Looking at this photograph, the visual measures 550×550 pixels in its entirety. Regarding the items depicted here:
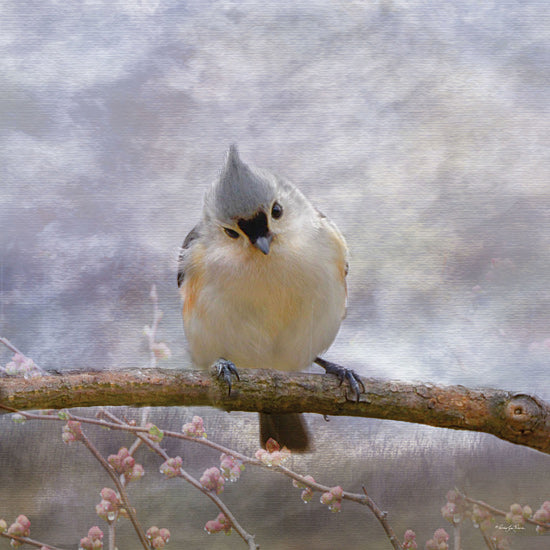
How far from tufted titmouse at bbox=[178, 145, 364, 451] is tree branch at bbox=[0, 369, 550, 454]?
0.22ft

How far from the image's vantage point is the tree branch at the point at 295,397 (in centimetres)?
115

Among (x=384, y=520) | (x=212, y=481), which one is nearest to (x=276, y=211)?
(x=212, y=481)

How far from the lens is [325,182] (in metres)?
1.41

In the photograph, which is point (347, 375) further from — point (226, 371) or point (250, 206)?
point (250, 206)

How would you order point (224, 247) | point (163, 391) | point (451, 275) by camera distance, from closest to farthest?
point (163, 391), point (224, 247), point (451, 275)

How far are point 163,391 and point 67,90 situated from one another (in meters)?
0.72

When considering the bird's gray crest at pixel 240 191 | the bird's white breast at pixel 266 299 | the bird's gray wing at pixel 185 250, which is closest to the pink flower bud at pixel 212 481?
the bird's white breast at pixel 266 299

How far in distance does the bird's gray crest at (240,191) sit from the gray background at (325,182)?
0.12m

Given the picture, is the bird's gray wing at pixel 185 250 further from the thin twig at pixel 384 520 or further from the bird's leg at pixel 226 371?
the thin twig at pixel 384 520

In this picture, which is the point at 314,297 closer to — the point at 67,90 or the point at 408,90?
the point at 408,90

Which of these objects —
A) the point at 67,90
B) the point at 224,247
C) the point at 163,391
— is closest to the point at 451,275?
the point at 224,247

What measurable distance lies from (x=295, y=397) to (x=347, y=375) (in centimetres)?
13

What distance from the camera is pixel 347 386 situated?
3.99ft

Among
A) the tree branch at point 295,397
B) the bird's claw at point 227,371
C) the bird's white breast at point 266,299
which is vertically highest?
the bird's white breast at point 266,299
